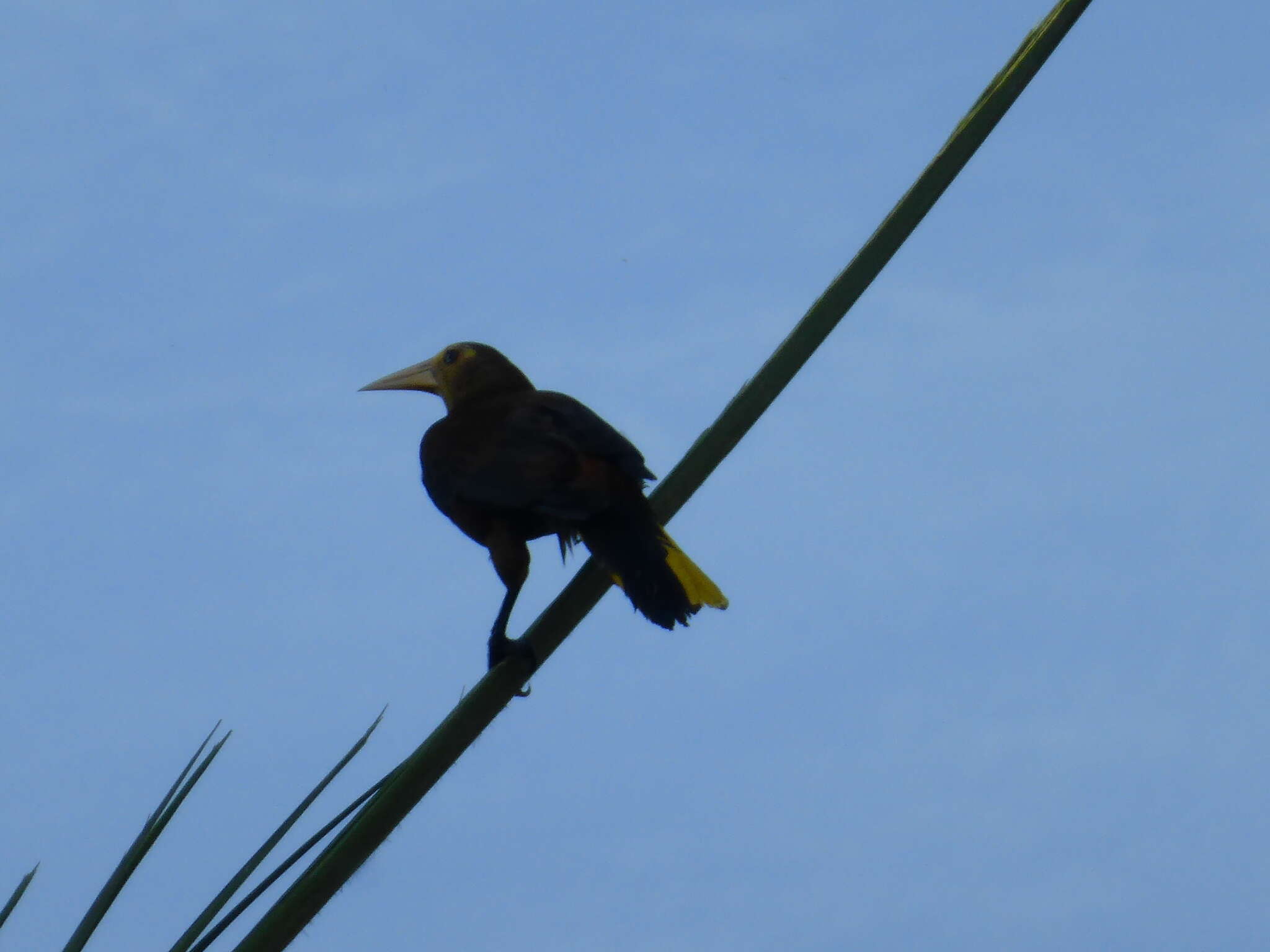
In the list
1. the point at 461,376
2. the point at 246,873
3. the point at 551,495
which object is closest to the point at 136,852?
the point at 246,873

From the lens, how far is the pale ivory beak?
409 centimetres

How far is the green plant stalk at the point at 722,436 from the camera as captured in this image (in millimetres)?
1297

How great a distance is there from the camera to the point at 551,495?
106 inches

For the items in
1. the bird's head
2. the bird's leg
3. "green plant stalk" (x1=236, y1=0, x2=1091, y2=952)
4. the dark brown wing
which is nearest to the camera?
"green plant stalk" (x1=236, y1=0, x2=1091, y2=952)

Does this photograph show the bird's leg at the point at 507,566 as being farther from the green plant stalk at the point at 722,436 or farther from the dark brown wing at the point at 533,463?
the green plant stalk at the point at 722,436

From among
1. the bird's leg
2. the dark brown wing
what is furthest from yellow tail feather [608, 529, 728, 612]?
the bird's leg

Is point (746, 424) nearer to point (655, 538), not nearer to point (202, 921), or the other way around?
point (202, 921)

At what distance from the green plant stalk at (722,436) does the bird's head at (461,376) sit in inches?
87.8

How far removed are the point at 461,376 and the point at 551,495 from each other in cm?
138

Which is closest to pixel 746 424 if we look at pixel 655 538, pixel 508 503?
pixel 655 538

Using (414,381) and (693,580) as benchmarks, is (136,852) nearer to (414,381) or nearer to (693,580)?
(693,580)

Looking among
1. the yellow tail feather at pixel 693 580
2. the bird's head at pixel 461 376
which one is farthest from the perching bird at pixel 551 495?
the bird's head at pixel 461 376

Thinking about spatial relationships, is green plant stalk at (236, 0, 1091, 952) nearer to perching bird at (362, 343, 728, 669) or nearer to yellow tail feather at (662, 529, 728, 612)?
perching bird at (362, 343, 728, 669)

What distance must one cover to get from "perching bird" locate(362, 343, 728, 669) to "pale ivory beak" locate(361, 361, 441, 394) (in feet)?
2.28
